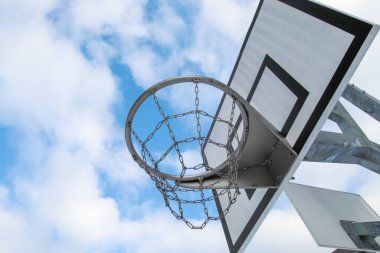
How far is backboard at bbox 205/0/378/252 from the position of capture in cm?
361

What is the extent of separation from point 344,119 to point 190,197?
189 cm

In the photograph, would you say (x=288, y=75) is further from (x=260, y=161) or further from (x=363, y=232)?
(x=363, y=232)

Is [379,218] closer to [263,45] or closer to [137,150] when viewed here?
[263,45]

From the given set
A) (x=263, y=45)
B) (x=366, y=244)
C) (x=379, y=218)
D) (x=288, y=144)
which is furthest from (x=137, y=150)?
(x=379, y=218)

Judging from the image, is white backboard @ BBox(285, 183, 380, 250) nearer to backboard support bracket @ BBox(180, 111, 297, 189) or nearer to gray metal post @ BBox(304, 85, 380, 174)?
backboard support bracket @ BBox(180, 111, 297, 189)

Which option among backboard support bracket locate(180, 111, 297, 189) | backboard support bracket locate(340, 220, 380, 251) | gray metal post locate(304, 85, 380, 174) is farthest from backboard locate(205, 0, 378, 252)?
backboard support bracket locate(340, 220, 380, 251)

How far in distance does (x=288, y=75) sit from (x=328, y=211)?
4.98 feet

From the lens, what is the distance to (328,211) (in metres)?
4.51

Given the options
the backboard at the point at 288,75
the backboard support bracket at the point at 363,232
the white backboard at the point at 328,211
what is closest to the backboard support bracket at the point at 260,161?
the backboard at the point at 288,75

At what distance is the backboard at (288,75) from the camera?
11.8 ft

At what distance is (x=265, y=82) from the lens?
4.63 m

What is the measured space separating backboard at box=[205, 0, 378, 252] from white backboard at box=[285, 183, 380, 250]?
0.32 m

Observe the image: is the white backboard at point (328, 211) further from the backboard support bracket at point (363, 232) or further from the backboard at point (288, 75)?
the backboard at point (288, 75)

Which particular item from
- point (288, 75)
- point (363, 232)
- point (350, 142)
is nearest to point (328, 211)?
point (363, 232)
